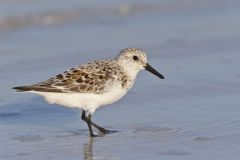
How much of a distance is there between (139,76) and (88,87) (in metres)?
2.15

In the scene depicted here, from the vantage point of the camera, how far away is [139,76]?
10.4m

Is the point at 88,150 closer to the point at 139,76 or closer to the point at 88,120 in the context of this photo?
the point at 88,120

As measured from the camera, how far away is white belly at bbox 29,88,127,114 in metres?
8.20

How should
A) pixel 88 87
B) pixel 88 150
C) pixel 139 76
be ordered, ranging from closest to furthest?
pixel 88 150
pixel 88 87
pixel 139 76

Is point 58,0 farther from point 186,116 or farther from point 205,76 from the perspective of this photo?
point 186,116

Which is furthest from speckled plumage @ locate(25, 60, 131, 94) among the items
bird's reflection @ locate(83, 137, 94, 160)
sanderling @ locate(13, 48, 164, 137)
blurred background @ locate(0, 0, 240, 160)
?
bird's reflection @ locate(83, 137, 94, 160)

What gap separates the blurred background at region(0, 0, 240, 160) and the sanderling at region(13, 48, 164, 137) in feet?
0.98

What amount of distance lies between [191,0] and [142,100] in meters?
5.72

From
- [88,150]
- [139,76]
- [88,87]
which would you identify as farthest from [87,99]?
[139,76]

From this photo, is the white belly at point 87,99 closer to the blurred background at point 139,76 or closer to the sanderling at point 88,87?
the sanderling at point 88,87

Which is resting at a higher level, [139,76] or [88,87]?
[139,76]

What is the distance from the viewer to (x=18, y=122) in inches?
339

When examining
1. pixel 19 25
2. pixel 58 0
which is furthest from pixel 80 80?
pixel 58 0

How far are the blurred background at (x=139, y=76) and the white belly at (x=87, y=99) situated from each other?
0.29 m
